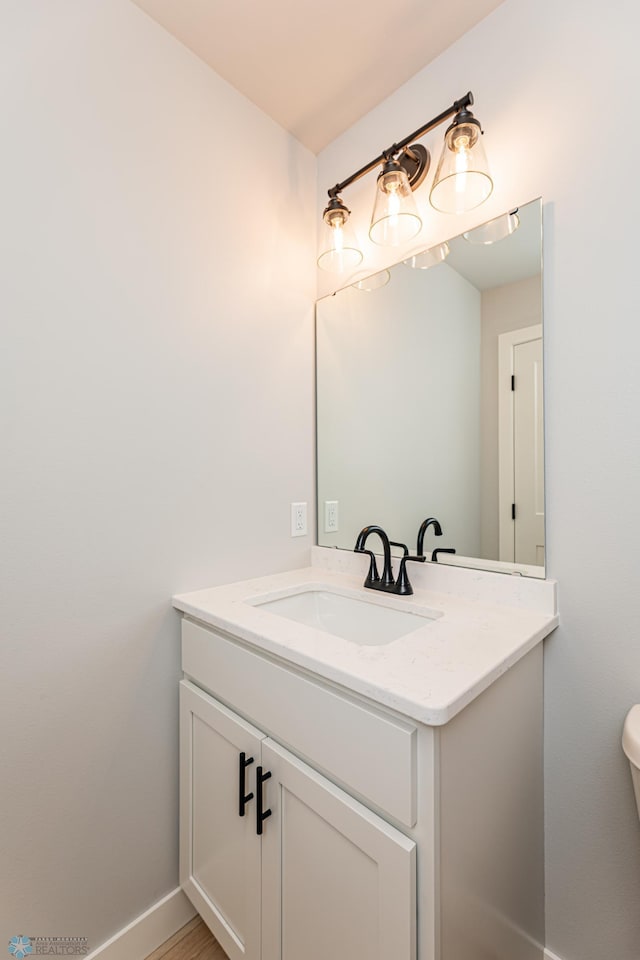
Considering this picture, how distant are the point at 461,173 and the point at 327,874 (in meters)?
1.62

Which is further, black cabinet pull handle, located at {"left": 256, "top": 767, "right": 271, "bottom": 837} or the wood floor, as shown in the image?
the wood floor

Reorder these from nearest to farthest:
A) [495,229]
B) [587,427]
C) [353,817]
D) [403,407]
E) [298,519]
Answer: [353,817] < [587,427] < [495,229] < [403,407] < [298,519]

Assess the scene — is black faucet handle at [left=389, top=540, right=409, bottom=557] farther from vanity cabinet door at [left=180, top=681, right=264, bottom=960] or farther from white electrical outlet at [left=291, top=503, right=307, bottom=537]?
vanity cabinet door at [left=180, top=681, right=264, bottom=960]

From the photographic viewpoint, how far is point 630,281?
98cm

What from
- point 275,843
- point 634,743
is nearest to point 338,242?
point 634,743

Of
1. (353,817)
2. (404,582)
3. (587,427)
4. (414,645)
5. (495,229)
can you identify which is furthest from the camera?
(404,582)

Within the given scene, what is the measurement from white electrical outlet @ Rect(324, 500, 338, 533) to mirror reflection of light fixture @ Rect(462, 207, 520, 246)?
967mm

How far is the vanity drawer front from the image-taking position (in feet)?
2.30

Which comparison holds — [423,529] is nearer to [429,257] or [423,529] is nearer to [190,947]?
[429,257]

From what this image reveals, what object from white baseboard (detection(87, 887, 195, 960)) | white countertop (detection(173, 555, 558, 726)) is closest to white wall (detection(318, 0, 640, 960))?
white countertop (detection(173, 555, 558, 726))

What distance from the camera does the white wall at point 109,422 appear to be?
994mm

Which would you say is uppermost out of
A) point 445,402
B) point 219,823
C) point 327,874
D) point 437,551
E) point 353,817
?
point 445,402

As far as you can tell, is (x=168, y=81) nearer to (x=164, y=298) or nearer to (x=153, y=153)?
(x=153, y=153)

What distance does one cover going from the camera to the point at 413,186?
1373 millimetres
